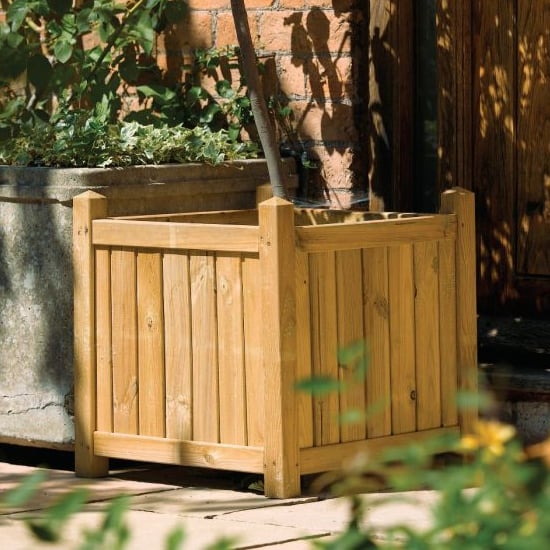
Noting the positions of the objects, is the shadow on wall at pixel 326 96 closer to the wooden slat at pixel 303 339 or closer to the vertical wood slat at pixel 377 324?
the vertical wood slat at pixel 377 324

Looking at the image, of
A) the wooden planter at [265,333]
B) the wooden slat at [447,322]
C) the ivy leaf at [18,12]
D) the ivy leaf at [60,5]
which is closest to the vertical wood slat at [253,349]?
the wooden planter at [265,333]

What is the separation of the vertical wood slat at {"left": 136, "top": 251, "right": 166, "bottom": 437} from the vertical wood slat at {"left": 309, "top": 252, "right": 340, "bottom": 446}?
51cm

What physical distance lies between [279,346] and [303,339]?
0.33 feet

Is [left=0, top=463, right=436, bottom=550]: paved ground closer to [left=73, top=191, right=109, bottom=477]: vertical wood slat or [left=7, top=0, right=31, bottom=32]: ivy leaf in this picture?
[left=73, top=191, right=109, bottom=477]: vertical wood slat

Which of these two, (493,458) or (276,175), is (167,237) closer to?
(276,175)

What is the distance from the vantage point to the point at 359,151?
5.24 meters

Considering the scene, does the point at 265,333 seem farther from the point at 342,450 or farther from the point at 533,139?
the point at 533,139

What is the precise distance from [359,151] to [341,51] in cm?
38

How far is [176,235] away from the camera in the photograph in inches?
172

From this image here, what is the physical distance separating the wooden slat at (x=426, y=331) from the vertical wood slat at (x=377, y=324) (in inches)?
5.0

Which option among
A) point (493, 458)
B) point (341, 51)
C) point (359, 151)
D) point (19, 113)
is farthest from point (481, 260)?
point (493, 458)

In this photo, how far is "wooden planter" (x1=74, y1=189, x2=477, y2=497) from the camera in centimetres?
426

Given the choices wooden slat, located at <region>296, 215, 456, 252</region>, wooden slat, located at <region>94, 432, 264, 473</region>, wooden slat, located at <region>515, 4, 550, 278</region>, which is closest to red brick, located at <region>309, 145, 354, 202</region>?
wooden slat, located at <region>515, 4, 550, 278</region>

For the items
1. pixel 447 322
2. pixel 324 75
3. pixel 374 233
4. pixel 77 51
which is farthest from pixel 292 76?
pixel 447 322
